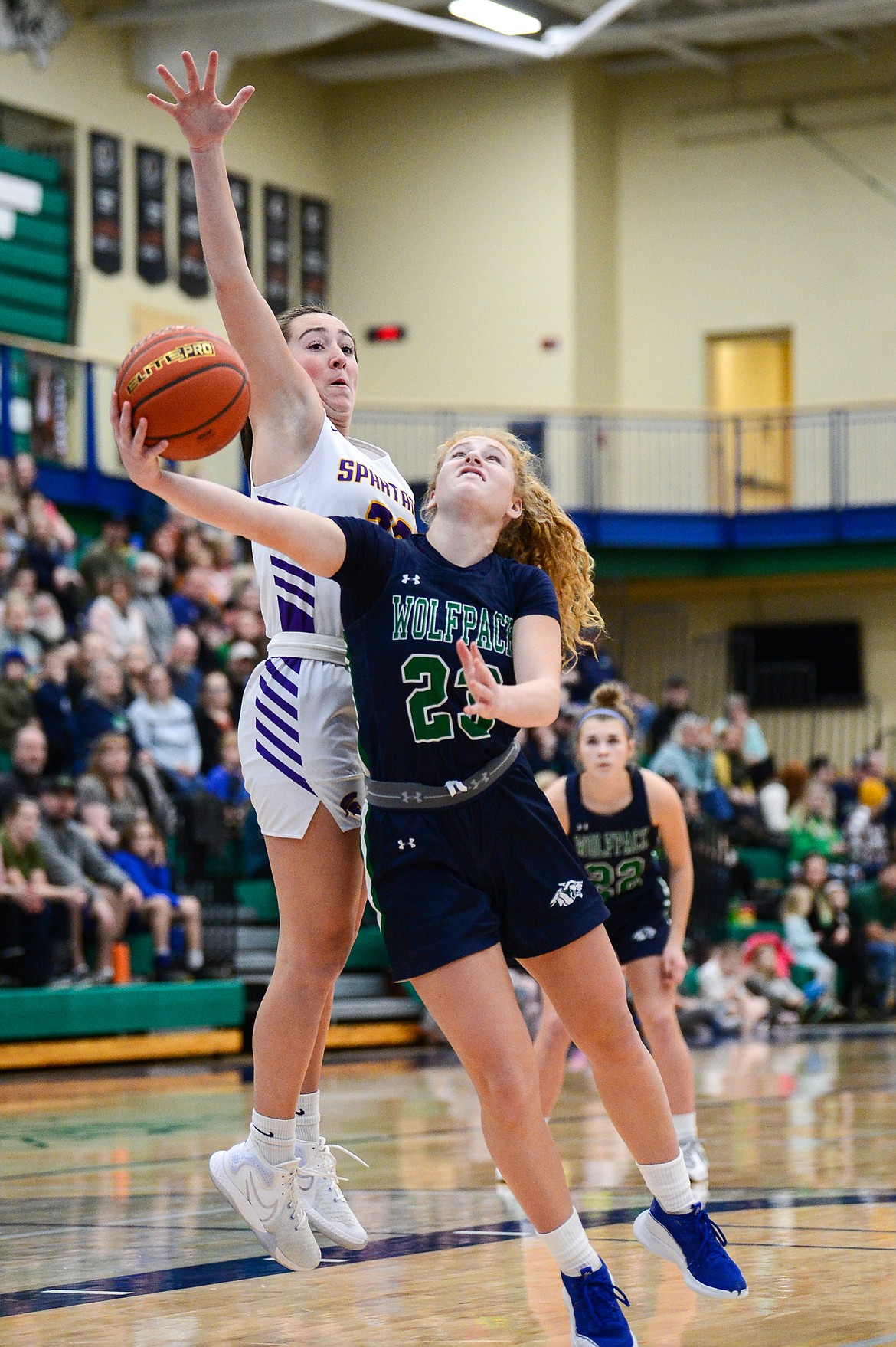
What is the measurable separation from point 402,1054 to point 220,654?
3706 millimetres

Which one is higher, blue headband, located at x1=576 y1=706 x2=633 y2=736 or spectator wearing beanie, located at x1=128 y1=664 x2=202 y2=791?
blue headband, located at x1=576 y1=706 x2=633 y2=736

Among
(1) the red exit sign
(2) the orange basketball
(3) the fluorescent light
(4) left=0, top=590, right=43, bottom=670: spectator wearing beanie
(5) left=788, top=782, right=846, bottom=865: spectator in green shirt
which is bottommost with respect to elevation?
(5) left=788, top=782, right=846, bottom=865: spectator in green shirt

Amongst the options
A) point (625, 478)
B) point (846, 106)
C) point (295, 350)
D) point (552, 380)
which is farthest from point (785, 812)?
point (295, 350)

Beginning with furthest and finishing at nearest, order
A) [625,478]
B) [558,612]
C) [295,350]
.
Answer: [625,478]
[295,350]
[558,612]

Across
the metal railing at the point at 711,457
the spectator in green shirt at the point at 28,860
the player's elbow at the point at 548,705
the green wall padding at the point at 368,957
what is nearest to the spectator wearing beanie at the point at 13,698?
the spectator in green shirt at the point at 28,860

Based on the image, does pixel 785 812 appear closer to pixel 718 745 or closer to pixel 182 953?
pixel 718 745

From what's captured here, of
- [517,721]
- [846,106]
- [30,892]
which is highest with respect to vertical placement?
[846,106]

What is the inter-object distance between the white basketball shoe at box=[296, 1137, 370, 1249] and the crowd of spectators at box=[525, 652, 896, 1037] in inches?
337

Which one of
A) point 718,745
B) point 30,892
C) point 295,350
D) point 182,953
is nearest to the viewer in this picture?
point 295,350

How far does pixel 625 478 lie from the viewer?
2383cm

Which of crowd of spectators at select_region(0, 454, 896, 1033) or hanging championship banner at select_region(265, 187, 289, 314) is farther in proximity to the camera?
hanging championship banner at select_region(265, 187, 289, 314)

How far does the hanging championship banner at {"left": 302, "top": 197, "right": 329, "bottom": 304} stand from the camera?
24734mm

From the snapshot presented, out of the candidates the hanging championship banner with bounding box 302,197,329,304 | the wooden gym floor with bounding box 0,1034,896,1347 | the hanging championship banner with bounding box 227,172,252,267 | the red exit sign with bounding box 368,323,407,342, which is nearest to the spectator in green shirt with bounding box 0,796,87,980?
the wooden gym floor with bounding box 0,1034,896,1347

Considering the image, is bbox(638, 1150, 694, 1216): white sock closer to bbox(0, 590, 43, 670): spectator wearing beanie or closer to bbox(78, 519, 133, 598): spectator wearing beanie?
bbox(0, 590, 43, 670): spectator wearing beanie
